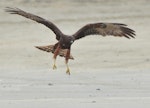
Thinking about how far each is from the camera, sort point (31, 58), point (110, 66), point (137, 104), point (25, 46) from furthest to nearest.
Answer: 1. point (25, 46)
2. point (31, 58)
3. point (110, 66)
4. point (137, 104)

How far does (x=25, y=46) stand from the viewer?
18000 millimetres

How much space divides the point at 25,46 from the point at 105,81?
17.6 ft

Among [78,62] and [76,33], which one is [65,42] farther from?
[78,62]

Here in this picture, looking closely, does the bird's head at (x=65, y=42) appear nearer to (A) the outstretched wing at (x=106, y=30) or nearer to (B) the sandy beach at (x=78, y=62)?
(A) the outstretched wing at (x=106, y=30)

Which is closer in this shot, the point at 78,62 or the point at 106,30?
the point at 106,30

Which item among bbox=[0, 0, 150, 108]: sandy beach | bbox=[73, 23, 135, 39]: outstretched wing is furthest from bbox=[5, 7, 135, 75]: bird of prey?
bbox=[0, 0, 150, 108]: sandy beach

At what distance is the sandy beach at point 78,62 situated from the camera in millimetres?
11188

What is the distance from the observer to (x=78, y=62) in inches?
635

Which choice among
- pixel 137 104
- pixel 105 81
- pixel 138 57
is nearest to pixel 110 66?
pixel 138 57

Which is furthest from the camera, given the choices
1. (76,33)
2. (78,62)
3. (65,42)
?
(78,62)

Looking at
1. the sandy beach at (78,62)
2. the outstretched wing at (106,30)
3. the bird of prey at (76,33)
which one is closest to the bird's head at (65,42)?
the bird of prey at (76,33)

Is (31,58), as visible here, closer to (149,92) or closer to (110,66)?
(110,66)

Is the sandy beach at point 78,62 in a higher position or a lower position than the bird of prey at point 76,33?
lower

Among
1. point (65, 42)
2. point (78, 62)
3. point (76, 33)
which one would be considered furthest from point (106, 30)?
point (78, 62)
